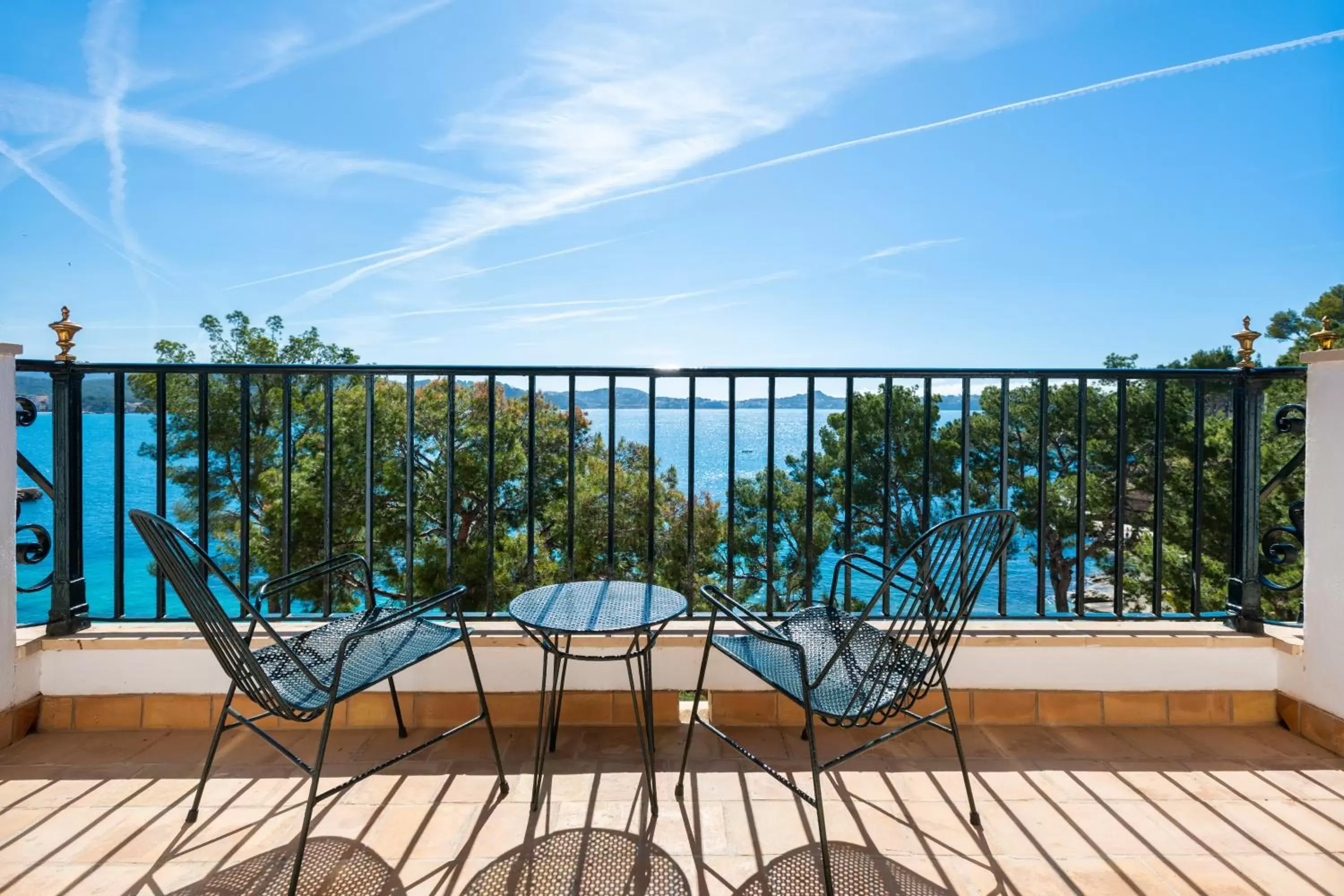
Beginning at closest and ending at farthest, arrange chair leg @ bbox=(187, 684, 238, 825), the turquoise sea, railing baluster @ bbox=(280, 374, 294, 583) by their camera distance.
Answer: chair leg @ bbox=(187, 684, 238, 825) < railing baluster @ bbox=(280, 374, 294, 583) < the turquoise sea

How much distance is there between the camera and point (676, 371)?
7.58ft

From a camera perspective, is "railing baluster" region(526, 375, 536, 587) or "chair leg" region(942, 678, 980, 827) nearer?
A: "chair leg" region(942, 678, 980, 827)

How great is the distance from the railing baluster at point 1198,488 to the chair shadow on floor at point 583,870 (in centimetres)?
211

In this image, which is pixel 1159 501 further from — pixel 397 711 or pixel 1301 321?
pixel 1301 321

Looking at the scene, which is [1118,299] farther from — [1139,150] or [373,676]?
[373,676]

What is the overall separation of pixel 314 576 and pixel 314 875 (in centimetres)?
75

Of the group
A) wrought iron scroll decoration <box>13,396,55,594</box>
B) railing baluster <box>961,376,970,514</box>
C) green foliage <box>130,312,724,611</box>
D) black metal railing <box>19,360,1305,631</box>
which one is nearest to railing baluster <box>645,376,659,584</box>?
black metal railing <box>19,360,1305,631</box>

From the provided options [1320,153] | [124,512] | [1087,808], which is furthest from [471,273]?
[1320,153]

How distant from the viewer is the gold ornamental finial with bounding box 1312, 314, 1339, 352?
6.98 ft

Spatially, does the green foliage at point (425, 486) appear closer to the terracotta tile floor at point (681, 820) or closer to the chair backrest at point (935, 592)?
the terracotta tile floor at point (681, 820)

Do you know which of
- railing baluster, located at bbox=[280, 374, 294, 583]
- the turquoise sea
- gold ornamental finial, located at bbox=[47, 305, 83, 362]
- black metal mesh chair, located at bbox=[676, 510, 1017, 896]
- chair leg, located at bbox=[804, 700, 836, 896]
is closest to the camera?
chair leg, located at bbox=[804, 700, 836, 896]

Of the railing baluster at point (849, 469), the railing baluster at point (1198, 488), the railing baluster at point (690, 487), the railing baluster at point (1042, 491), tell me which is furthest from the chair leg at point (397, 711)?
the railing baluster at point (1198, 488)

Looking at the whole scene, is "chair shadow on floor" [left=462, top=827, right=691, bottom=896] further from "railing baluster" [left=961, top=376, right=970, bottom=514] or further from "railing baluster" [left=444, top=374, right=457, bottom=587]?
"railing baluster" [left=961, top=376, right=970, bottom=514]

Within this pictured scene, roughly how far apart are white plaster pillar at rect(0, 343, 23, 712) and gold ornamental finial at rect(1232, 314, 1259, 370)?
4.17m
